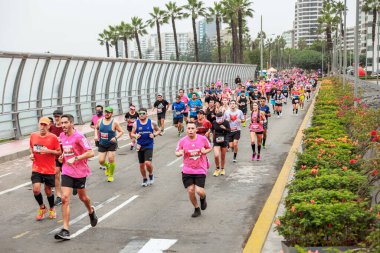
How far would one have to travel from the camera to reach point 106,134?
1304cm

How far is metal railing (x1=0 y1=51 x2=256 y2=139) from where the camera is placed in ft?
69.9

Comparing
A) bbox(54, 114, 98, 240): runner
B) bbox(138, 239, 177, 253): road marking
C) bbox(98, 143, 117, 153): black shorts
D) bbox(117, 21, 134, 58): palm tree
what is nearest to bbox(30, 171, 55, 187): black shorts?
bbox(54, 114, 98, 240): runner

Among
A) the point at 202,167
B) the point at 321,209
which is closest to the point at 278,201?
the point at 202,167

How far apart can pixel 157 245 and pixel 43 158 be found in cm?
273

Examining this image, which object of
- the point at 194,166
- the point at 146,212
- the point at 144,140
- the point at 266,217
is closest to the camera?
the point at 266,217

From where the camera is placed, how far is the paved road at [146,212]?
817 centimetres

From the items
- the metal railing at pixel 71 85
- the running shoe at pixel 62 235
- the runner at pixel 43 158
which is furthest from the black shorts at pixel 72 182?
the metal railing at pixel 71 85

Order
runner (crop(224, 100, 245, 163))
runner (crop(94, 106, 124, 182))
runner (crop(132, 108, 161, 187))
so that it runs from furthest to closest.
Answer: runner (crop(224, 100, 245, 163)), runner (crop(94, 106, 124, 182)), runner (crop(132, 108, 161, 187))

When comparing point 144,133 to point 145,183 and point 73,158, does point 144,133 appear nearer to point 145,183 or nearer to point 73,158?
point 145,183

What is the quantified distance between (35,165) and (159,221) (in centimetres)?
227

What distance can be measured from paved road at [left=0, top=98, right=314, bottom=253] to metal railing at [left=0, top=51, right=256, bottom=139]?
19.4ft

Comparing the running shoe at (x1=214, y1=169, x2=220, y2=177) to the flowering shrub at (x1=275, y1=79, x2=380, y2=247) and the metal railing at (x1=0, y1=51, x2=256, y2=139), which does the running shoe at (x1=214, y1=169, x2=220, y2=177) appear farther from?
the metal railing at (x1=0, y1=51, x2=256, y2=139)

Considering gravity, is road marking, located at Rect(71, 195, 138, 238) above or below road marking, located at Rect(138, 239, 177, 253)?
below

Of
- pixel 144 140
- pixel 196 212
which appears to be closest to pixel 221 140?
pixel 144 140
